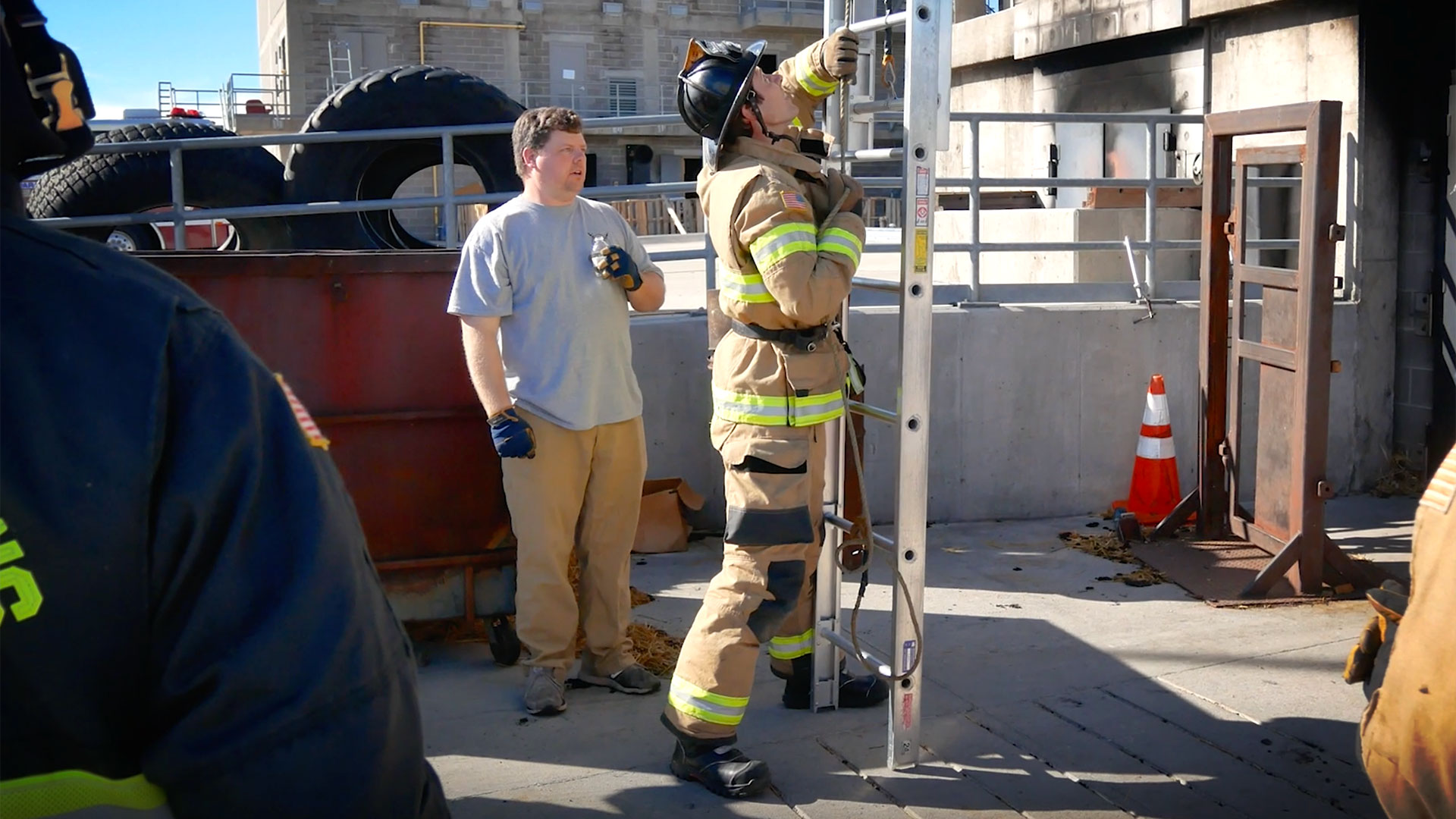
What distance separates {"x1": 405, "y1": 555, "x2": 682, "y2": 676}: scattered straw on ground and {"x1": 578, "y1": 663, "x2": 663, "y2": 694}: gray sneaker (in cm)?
19

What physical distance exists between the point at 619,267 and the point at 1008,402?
350cm

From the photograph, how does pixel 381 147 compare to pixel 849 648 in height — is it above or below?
above

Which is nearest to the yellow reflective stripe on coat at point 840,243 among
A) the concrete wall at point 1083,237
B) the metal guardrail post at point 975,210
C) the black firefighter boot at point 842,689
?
the black firefighter boot at point 842,689

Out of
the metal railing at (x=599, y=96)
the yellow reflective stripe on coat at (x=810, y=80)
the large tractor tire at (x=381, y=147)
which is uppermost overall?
the metal railing at (x=599, y=96)

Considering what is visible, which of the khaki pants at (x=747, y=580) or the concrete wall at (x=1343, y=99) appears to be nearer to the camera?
the khaki pants at (x=747, y=580)

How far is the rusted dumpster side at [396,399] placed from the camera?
16.4 ft

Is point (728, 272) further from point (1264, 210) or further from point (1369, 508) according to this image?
point (1264, 210)

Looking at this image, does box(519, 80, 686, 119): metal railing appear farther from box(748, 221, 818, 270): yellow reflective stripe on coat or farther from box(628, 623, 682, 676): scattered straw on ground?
box(748, 221, 818, 270): yellow reflective stripe on coat

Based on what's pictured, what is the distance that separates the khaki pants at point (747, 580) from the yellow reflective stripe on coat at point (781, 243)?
1.75ft

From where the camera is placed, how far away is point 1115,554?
6605 mm

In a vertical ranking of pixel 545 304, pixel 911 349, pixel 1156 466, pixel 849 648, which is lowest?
pixel 849 648

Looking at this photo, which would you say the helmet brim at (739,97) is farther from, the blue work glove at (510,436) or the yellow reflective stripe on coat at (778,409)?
the blue work glove at (510,436)

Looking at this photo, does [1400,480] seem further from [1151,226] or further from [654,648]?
[654,648]

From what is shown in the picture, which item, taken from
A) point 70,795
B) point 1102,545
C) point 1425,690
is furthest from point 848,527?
point 70,795
